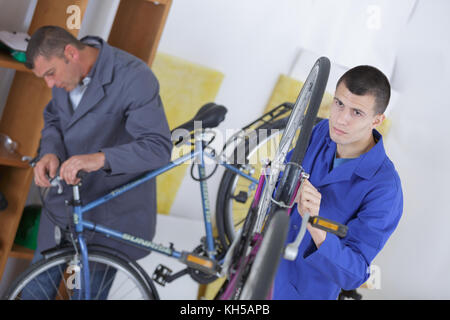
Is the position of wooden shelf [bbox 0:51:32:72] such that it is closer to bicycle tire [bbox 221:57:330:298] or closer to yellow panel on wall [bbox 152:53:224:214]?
yellow panel on wall [bbox 152:53:224:214]

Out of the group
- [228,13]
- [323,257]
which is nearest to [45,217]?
[228,13]

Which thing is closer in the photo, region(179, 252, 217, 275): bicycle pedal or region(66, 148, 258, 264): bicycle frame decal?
region(179, 252, 217, 275): bicycle pedal

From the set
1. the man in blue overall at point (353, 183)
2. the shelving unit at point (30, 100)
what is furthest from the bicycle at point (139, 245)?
the man in blue overall at point (353, 183)

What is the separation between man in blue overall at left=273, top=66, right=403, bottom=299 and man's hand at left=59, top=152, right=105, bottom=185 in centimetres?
66

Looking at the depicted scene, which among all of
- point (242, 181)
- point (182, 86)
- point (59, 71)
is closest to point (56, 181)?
point (59, 71)

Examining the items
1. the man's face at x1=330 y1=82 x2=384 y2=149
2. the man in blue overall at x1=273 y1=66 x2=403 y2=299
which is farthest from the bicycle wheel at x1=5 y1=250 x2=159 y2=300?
the man's face at x1=330 y1=82 x2=384 y2=149

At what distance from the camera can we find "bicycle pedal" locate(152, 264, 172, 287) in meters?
1.81

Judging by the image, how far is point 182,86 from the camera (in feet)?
6.18

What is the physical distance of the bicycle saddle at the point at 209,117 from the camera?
5.76 ft

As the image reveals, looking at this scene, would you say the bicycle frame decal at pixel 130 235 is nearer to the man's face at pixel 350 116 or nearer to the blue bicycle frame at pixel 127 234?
the blue bicycle frame at pixel 127 234

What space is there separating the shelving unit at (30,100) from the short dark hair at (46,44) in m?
0.24

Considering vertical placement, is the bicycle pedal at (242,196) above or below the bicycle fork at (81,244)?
above

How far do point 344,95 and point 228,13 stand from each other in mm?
A: 1088

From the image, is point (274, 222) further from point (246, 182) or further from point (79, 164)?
point (246, 182)
